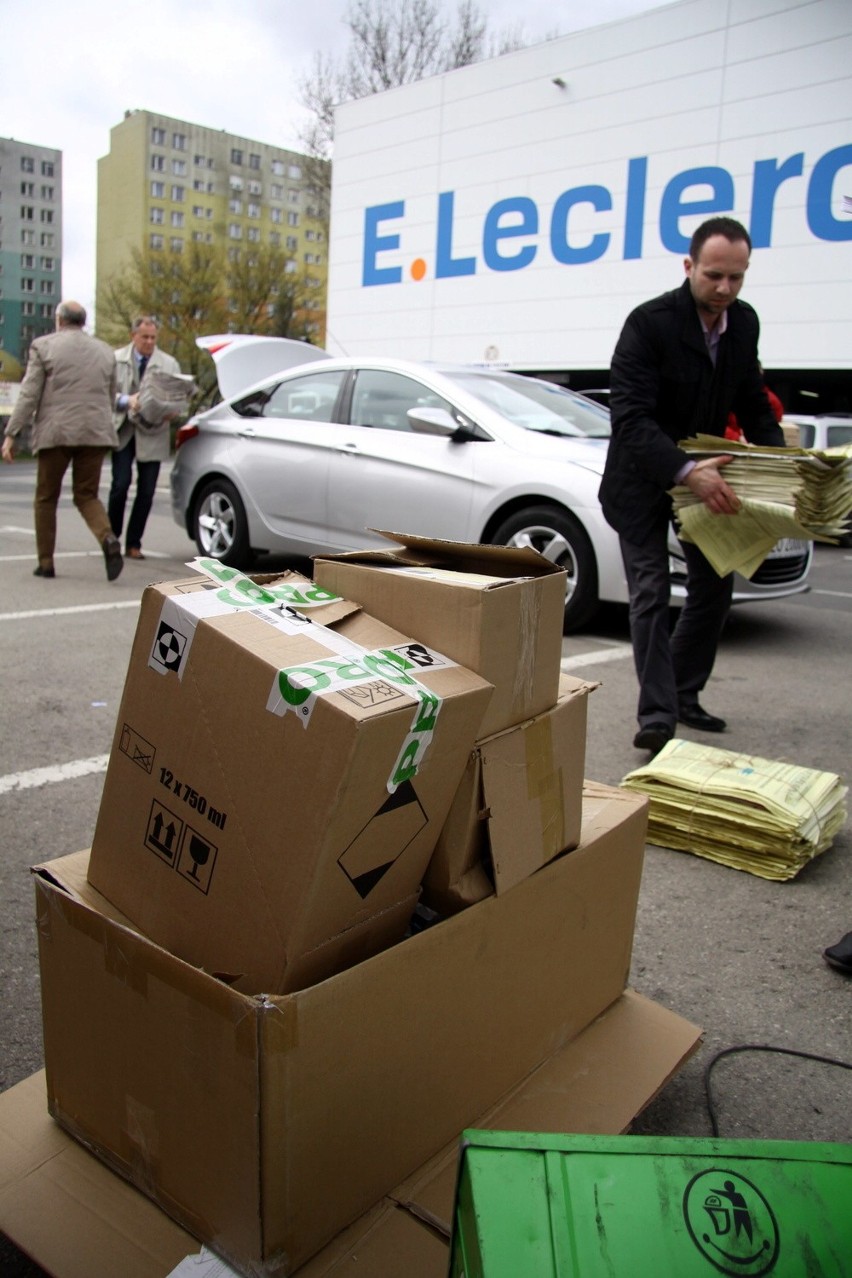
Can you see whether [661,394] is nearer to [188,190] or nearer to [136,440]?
[136,440]

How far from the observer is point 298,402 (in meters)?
Answer: 7.52

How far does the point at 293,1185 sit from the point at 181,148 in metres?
99.7

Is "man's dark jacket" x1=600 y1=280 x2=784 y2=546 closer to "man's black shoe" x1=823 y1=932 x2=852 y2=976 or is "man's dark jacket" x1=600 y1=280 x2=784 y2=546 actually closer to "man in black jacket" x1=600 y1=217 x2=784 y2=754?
"man in black jacket" x1=600 y1=217 x2=784 y2=754

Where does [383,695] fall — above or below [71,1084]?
above

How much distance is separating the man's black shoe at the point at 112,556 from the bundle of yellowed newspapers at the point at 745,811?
4.80 metres

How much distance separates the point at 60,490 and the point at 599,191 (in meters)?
10.8

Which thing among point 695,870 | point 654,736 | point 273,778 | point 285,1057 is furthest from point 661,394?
point 285,1057

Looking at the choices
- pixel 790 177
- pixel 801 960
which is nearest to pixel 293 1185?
pixel 801 960

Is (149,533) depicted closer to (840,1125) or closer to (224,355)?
(224,355)

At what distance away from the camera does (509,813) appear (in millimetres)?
1738

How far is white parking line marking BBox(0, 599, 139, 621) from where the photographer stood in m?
6.05

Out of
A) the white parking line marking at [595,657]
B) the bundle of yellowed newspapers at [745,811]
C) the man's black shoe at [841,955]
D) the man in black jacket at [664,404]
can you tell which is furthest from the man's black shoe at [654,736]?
the white parking line marking at [595,657]

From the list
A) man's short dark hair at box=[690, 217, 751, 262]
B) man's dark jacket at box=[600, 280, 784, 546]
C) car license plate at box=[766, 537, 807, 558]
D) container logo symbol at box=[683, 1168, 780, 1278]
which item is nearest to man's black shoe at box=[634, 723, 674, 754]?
man's dark jacket at box=[600, 280, 784, 546]

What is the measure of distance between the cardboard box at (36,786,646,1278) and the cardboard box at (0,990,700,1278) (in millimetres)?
25
